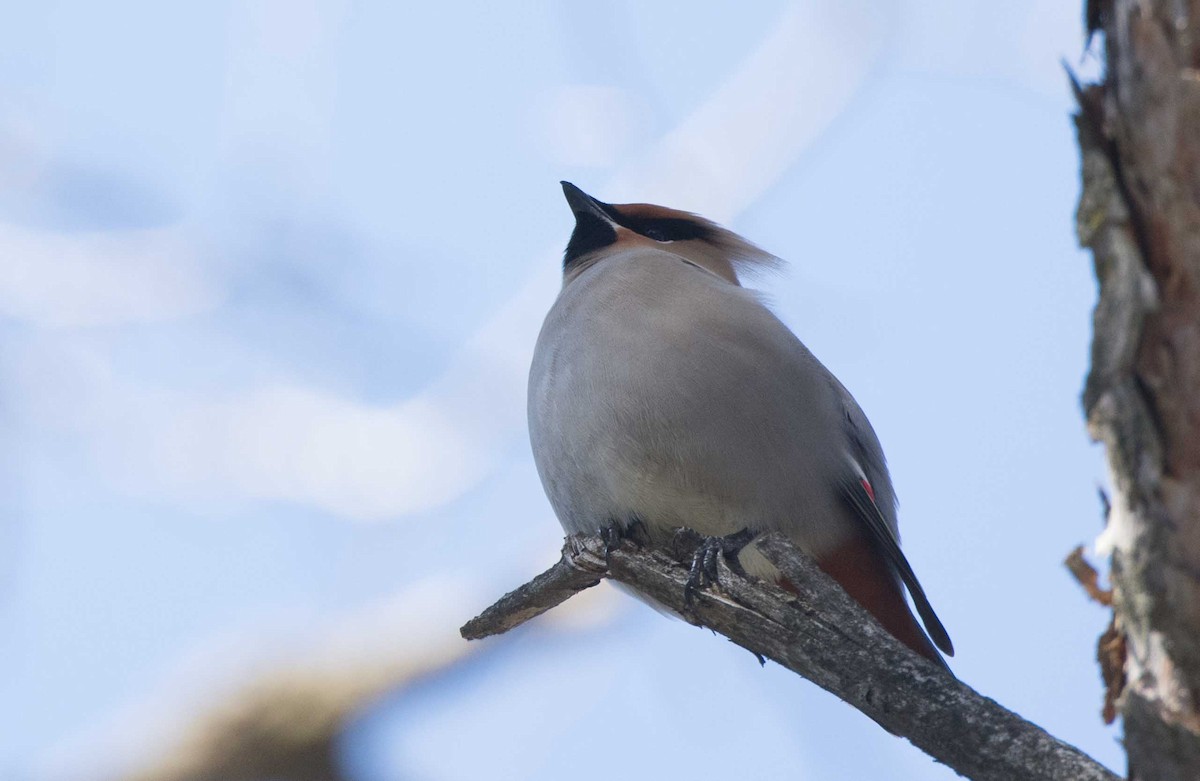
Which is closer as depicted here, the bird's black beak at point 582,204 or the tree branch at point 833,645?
the tree branch at point 833,645

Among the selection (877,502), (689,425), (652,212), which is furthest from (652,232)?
(689,425)

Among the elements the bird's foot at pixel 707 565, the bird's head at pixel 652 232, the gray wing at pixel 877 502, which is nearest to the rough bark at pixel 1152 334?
the bird's foot at pixel 707 565

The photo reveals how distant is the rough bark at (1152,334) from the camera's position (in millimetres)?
1672

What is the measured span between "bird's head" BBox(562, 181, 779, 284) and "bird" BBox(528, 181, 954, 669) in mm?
1059

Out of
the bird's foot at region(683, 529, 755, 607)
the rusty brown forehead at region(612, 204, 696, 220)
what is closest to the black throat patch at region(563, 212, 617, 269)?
the rusty brown forehead at region(612, 204, 696, 220)

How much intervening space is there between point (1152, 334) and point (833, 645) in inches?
41.0

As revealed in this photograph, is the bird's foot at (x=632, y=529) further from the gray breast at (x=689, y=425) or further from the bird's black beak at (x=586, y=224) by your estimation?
the bird's black beak at (x=586, y=224)

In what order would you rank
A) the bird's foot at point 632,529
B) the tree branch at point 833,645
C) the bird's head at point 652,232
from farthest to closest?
the bird's head at point 652,232 → the bird's foot at point 632,529 → the tree branch at point 833,645

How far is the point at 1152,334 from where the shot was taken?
66.7 inches

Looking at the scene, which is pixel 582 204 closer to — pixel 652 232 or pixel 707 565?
pixel 652 232

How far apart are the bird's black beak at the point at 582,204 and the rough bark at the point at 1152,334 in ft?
12.1

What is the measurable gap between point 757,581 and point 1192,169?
1.38 meters

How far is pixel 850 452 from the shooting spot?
13.4ft

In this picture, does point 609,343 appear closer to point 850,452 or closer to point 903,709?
point 850,452
